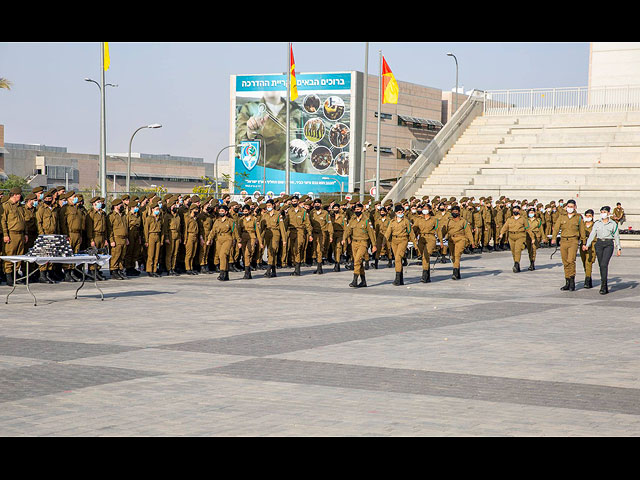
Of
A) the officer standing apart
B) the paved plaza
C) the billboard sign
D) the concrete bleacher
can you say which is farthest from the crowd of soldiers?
the billboard sign

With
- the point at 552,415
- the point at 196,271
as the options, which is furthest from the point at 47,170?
the point at 552,415

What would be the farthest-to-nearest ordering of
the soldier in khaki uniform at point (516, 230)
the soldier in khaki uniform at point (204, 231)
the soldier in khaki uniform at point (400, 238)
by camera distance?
the soldier in khaki uniform at point (516, 230) < the soldier in khaki uniform at point (204, 231) < the soldier in khaki uniform at point (400, 238)

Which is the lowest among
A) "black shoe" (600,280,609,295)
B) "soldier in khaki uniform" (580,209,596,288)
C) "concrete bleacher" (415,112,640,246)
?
"black shoe" (600,280,609,295)

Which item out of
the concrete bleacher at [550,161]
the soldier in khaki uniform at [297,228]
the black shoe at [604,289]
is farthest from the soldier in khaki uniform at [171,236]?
the concrete bleacher at [550,161]

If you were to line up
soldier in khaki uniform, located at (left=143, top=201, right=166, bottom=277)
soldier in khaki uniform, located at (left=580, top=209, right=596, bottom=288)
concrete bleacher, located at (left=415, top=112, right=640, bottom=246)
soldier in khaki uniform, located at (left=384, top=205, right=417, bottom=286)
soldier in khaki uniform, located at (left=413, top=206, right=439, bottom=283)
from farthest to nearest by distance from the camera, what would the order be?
concrete bleacher, located at (left=415, top=112, right=640, bottom=246), soldier in khaki uniform, located at (left=413, top=206, right=439, bottom=283), soldier in khaki uniform, located at (left=143, top=201, right=166, bottom=277), soldier in khaki uniform, located at (left=384, top=205, right=417, bottom=286), soldier in khaki uniform, located at (left=580, top=209, right=596, bottom=288)

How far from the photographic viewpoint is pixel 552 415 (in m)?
8.02

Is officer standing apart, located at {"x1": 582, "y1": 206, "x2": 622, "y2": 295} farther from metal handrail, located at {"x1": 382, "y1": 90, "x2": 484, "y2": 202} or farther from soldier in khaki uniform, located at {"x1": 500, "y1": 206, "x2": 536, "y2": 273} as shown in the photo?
metal handrail, located at {"x1": 382, "y1": 90, "x2": 484, "y2": 202}

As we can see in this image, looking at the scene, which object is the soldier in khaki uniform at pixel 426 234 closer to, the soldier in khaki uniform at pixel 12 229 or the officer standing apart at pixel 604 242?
the officer standing apart at pixel 604 242

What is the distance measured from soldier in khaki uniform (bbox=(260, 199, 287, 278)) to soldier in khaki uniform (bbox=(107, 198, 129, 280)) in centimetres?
373

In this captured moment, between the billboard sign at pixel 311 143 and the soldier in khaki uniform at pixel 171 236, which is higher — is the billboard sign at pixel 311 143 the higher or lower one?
the higher one

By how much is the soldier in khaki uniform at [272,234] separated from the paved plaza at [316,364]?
170 inches

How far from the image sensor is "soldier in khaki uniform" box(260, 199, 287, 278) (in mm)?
23781

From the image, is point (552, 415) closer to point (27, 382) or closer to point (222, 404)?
point (222, 404)

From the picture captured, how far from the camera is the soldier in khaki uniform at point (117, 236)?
72.1 feet
